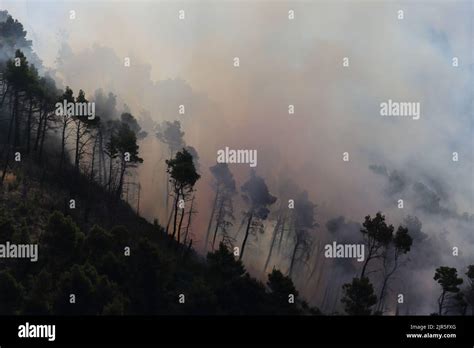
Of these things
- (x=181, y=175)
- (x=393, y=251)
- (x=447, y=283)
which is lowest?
(x=447, y=283)

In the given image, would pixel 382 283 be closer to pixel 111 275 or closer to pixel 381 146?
pixel 381 146

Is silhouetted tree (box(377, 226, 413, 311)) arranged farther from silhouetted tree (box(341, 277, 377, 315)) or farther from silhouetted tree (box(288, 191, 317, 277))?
silhouetted tree (box(288, 191, 317, 277))

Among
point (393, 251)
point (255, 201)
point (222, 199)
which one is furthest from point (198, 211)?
point (393, 251)

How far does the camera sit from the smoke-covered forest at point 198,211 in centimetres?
2034

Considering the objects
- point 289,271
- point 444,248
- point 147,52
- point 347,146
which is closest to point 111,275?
point 289,271

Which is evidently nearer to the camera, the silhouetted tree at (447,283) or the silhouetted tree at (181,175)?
the silhouetted tree at (181,175)

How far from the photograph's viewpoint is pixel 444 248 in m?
21.2

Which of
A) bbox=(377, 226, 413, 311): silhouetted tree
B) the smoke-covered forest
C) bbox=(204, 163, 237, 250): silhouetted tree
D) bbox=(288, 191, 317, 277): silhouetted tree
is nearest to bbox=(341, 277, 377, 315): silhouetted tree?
the smoke-covered forest

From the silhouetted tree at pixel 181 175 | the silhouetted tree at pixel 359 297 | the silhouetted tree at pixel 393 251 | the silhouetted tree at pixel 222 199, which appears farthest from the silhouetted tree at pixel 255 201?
the silhouetted tree at pixel 393 251

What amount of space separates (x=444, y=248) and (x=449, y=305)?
1945 mm

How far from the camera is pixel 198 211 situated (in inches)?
833

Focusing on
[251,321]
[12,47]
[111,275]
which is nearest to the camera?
[251,321]

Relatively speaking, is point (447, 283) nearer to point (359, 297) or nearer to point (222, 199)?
point (359, 297)

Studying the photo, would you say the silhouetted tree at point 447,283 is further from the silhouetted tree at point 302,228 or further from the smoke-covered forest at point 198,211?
the silhouetted tree at point 302,228
